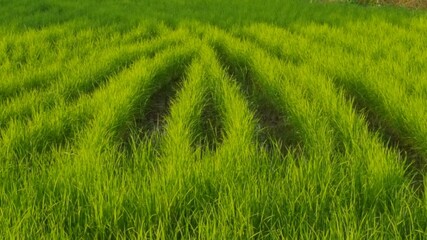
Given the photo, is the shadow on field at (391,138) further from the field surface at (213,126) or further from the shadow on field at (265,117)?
the shadow on field at (265,117)

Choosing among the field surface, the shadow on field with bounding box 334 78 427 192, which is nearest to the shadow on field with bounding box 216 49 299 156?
the field surface

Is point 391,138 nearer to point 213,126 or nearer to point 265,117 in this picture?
point 265,117

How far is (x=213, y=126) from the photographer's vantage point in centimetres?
310

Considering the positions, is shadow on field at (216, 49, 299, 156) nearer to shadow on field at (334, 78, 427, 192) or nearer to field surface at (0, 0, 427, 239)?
field surface at (0, 0, 427, 239)

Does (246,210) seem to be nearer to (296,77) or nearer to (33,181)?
(33,181)

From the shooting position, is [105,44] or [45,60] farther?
[105,44]

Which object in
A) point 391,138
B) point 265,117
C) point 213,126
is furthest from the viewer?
point 265,117

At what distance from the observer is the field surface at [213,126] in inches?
60.4

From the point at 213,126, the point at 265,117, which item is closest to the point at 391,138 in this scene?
the point at 265,117

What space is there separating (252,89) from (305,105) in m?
1.23

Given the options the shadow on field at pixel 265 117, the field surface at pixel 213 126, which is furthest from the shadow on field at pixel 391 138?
the shadow on field at pixel 265 117

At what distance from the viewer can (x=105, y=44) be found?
Result: 498cm

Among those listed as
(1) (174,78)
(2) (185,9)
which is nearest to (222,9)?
Result: (2) (185,9)

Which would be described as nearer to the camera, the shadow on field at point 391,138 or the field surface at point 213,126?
the field surface at point 213,126
